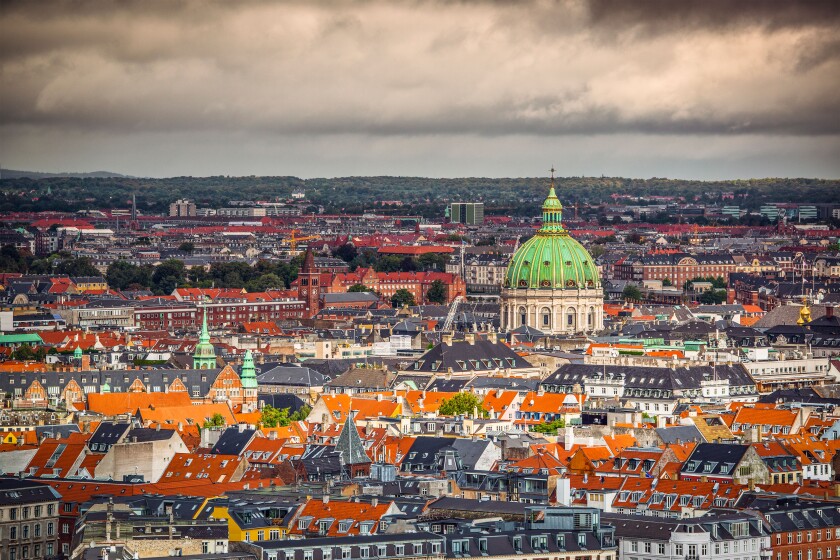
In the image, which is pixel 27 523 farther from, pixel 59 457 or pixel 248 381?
pixel 248 381

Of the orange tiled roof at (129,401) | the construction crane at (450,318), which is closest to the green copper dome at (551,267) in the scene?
the construction crane at (450,318)

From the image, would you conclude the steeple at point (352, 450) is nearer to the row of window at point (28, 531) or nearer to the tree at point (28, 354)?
the row of window at point (28, 531)

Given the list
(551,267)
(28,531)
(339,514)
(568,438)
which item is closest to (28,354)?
(551,267)

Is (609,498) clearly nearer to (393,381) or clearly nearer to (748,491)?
(748,491)

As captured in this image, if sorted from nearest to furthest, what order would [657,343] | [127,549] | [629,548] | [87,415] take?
[127,549]
[629,548]
[87,415]
[657,343]

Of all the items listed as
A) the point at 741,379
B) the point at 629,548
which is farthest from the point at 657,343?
the point at 629,548

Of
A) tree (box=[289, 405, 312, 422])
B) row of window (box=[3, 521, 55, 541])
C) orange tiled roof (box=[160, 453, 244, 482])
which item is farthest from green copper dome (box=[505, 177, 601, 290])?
row of window (box=[3, 521, 55, 541])

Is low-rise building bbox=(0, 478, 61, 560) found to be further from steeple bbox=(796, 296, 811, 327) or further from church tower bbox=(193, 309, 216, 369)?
steeple bbox=(796, 296, 811, 327)
